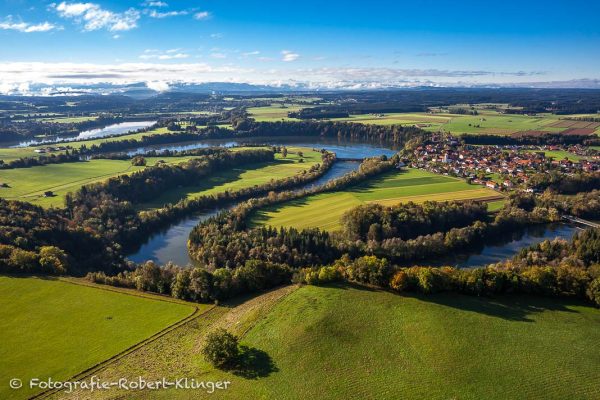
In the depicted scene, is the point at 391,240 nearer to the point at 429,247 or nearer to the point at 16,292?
the point at 429,247

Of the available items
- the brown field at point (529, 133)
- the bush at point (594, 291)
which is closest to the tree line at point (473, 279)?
the bush at point (594, 291)

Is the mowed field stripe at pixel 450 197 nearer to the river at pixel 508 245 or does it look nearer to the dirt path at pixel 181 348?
the river at pixel 508 245

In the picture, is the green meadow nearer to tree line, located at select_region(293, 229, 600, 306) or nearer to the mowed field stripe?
tree line, located at select_region(293, 229, 600, 306)

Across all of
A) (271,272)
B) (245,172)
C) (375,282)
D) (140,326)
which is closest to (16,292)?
(140,326)

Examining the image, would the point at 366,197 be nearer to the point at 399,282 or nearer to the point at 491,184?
the point at 491,184

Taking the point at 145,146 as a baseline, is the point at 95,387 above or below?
below
